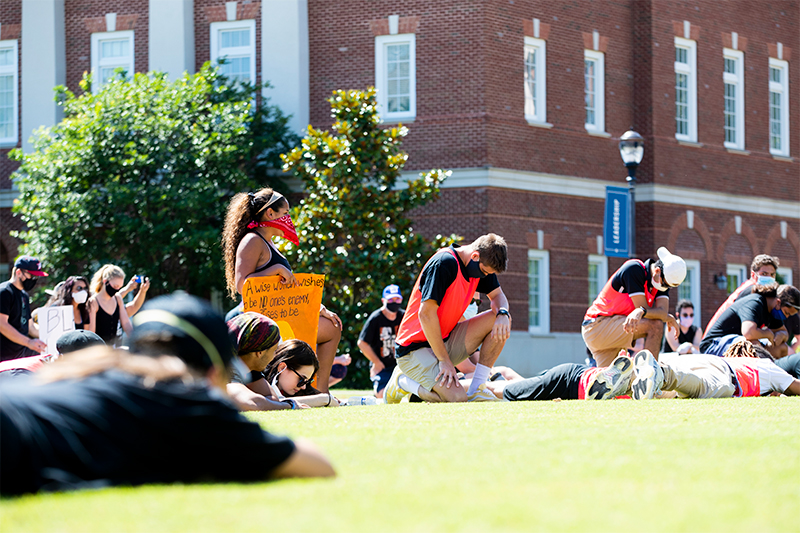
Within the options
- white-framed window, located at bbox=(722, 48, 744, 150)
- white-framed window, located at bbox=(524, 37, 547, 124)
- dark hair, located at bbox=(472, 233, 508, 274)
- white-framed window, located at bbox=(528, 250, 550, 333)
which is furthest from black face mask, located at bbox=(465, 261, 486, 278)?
white-framed window, located at bbox=(722, 48, 744, 150)

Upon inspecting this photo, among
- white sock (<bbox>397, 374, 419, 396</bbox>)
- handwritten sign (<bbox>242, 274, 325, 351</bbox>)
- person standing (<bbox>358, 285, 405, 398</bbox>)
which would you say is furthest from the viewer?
person standing (<bbox>358, 285, 405, 398</bbox>)

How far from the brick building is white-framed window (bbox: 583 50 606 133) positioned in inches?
1.8

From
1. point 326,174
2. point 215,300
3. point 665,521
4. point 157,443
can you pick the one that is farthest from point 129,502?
point 215,300

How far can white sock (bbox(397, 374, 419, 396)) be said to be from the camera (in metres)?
9.80

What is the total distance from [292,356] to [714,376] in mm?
3955

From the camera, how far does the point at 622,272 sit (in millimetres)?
10906

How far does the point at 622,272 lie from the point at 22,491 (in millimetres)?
8242

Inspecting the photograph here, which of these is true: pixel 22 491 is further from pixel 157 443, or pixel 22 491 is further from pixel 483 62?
pixel 483 62

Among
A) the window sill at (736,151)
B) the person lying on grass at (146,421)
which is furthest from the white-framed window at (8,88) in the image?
the person lying on grass at (146,421)

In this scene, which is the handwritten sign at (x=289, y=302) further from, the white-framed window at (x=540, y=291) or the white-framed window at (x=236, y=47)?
the white-framed window at (x=236, y=47)

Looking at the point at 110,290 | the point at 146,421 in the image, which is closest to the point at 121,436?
the point at 146,421

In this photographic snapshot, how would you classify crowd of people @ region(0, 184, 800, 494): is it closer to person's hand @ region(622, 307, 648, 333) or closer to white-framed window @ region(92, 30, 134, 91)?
person's hand @ region(622, 307, 648, 333)

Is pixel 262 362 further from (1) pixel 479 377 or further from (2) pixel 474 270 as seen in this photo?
(1) pixel 479 377

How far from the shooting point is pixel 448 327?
9.75 metres
